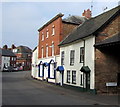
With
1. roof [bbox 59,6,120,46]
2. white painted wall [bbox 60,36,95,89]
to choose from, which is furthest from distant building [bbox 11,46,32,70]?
roof [bbox 59,6,120,46]

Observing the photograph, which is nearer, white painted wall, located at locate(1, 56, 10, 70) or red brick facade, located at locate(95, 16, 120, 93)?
red brick facade, located at locate(95, 16, 120, 93)

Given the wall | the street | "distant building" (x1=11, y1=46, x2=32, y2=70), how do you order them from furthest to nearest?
"distant building" (x1=11, y1=46, x2=32, y2=70)
the wall
the street

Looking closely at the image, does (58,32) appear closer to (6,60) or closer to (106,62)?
(106,62)

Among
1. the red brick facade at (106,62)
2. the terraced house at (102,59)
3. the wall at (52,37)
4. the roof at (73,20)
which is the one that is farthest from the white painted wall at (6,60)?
the red brick facade at (106,62)

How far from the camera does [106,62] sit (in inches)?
703

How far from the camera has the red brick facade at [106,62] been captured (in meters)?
17.5

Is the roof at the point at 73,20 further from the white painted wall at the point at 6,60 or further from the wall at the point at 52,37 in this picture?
the white painted wall at the point at 6,60

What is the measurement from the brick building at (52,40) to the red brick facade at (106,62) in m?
9.71

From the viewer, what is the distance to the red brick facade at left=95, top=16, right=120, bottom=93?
17.5 metres

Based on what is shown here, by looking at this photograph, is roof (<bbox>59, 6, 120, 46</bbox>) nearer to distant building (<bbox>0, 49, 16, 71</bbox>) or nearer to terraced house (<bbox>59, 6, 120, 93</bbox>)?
terraced house (<bbox>59, 6, 120, 93</bbox>)

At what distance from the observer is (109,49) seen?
18.1m

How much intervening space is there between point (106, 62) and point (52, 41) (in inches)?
521

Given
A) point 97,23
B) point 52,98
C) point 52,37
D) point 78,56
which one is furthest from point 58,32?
point 52,98

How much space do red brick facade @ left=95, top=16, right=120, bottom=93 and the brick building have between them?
9707 mm
